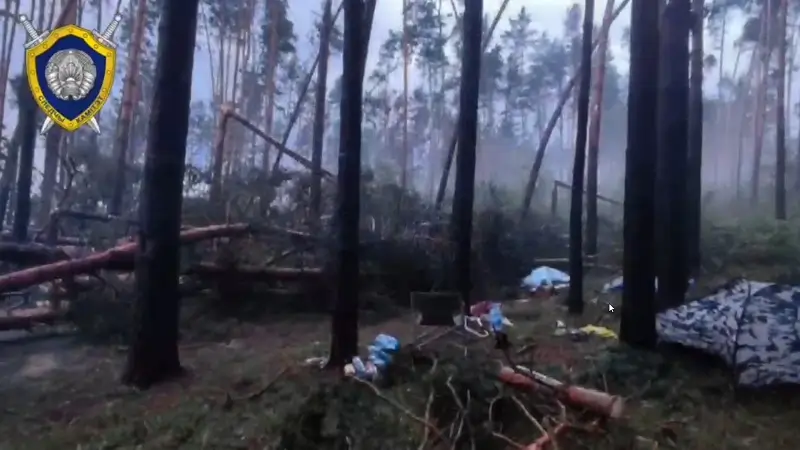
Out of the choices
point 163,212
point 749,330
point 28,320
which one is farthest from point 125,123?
point 749,330

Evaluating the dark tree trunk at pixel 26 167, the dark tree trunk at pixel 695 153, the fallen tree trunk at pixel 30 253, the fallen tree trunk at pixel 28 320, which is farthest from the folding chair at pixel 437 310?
the dark tree trunk at pixel 26 167

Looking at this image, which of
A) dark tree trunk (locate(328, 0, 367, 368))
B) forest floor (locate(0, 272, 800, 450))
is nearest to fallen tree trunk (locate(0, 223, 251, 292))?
forest floor (locate(0, 272, 800, 450))

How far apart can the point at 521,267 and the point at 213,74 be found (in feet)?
78.8

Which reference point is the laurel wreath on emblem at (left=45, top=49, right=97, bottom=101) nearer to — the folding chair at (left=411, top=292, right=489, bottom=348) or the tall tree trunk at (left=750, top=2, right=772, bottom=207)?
the folding chair at (left=411, top=292, right=489, bottom=348)

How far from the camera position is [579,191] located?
419 inches

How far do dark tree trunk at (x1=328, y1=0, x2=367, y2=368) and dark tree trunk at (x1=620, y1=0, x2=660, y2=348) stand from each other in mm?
2522

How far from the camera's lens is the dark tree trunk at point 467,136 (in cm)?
1009

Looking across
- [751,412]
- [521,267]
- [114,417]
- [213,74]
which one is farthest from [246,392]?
[213,74]

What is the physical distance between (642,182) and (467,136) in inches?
136

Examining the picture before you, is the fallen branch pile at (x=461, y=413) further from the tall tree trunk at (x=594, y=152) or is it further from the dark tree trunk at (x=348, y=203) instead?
the tall tree trunk at (x=594, y=152)

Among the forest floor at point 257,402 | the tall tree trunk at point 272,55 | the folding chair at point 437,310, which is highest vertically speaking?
the tall tree trunk at point 272,55

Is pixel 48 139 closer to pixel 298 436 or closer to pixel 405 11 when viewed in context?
pixel 405 11

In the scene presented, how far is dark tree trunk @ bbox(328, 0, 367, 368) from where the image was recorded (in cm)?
676

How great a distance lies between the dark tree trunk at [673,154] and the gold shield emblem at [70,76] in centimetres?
658
